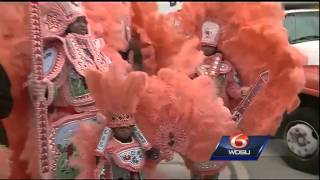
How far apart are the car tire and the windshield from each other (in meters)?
0.81

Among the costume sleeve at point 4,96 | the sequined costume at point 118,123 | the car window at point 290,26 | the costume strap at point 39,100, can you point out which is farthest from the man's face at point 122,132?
the car window at point 290,26

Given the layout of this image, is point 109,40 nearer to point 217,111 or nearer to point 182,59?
point 182,59

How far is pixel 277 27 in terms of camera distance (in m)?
3.01

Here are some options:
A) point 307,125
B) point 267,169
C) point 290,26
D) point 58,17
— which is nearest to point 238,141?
point 290,26

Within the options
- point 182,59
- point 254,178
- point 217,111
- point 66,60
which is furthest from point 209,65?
point 254,178

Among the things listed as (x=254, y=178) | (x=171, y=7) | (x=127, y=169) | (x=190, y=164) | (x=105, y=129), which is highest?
(x=171, y=7)

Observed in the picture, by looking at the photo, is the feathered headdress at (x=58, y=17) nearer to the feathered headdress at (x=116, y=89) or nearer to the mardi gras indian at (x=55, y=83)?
the mardi gras indian at (x=55, y=83)

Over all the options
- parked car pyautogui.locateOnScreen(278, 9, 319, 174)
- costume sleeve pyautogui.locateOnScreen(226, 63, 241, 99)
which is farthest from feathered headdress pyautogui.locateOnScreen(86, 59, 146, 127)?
parked car pyautogui.locateOnScreen(278, 9, 319, 174)

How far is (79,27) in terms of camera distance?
8.99 ft

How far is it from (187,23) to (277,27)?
0.57 meters

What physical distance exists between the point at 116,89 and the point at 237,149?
30.6 inches

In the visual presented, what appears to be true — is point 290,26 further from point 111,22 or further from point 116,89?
point 116,89

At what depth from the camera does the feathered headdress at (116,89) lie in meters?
2.32

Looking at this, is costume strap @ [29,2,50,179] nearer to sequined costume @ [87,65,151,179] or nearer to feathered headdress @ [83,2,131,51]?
sequined costume @ [87,65,151,179]
